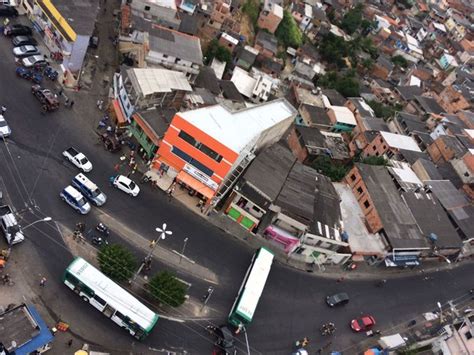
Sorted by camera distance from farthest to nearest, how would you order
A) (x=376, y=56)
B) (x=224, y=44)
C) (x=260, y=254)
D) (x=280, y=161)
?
1. (x=376, y=56)
2. (x=224, y=44)
3. (x=280, y=161)
4. (x=260, y=254)

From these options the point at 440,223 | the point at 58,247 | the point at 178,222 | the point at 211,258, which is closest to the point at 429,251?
the point at 440,223

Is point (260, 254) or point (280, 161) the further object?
point (280, 161)

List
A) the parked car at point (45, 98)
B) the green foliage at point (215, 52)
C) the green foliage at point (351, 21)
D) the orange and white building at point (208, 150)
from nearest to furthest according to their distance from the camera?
the orange and white building at point (208, 150) < the parked car at point (45, 98) < the green foliage at point (215, 52) < the green foliage at point (351, 21)

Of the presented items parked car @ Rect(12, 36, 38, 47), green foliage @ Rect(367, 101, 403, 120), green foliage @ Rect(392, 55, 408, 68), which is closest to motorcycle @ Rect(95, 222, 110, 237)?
parked car @ Rect(12, 36, 38, 47)

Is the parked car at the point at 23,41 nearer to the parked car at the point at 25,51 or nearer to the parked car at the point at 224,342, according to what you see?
the parked car at the point at 25,51

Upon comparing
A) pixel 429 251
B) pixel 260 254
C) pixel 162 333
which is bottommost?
pixel 162 333

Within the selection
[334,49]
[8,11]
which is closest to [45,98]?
[8,11]

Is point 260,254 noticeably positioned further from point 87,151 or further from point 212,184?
point 87,151

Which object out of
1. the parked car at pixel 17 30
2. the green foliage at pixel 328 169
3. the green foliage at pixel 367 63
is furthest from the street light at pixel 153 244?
the green foliage at pixel 367 63
